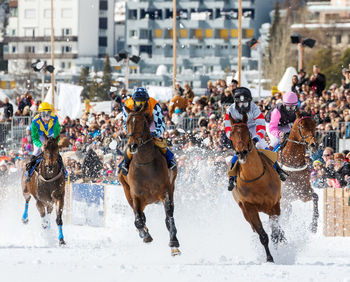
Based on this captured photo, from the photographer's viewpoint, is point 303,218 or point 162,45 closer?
point 303,218

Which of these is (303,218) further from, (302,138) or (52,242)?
(52,242)

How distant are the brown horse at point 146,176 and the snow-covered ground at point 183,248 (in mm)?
557

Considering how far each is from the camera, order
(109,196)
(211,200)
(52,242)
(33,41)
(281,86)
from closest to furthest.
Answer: (52,242), (211,200), (109,196), (281,86), (33,41)

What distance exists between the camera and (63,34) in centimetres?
10700

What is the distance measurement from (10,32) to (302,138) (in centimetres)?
10107

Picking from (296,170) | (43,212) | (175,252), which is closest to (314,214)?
(296,170)

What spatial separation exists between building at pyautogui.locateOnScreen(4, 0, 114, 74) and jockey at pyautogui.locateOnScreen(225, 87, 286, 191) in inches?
3387

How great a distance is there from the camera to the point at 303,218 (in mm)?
16062

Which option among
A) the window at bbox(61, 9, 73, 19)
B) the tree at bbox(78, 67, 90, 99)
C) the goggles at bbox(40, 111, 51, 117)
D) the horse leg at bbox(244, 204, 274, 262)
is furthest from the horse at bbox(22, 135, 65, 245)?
the window at bbox(61, 9, 73, 19)

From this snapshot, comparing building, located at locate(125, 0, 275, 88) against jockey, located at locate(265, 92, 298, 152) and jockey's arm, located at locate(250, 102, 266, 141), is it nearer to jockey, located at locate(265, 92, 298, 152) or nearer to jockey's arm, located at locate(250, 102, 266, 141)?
jockey, located at locate(265, 92, 298, 152)

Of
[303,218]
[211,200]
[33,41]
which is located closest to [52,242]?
[211,200]

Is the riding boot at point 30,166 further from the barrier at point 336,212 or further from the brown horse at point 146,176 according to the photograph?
the barrier at point 336,212

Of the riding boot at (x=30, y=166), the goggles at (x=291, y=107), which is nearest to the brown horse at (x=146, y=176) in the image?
the goggles at (x=291, y=107)

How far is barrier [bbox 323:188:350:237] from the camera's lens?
52.7 ft
